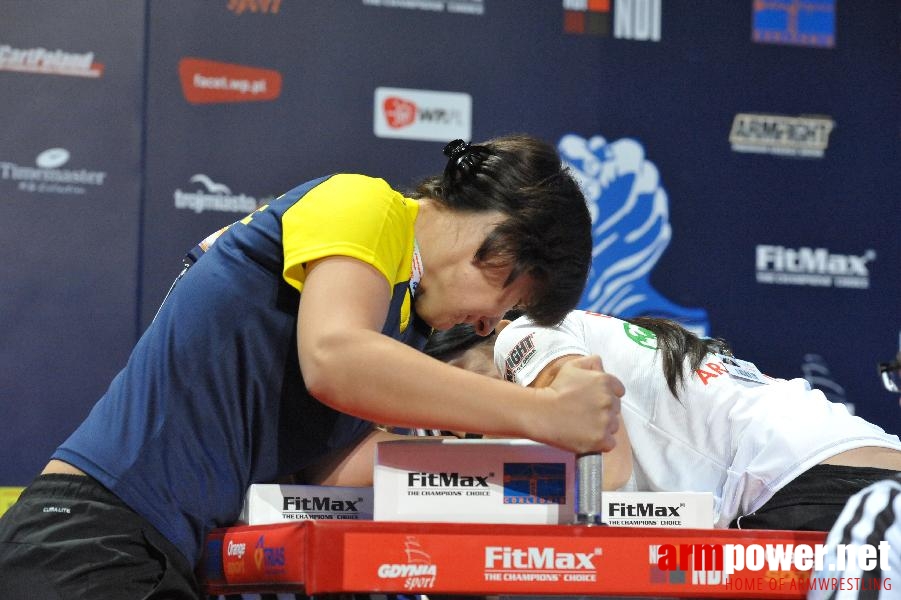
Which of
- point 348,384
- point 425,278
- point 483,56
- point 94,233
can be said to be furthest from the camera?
point 483,56

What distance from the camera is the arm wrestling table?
100 cm

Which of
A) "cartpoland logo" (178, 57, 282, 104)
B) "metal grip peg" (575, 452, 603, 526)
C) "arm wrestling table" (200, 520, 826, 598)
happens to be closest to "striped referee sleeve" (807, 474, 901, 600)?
"arm wrestling table" (200, 520, 826, 598)

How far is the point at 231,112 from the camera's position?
3443mm

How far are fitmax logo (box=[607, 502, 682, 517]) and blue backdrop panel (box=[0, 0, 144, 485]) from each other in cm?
224

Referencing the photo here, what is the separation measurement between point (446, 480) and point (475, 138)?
2.50 meters

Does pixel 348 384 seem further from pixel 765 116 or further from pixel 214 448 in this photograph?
pixel 765 116

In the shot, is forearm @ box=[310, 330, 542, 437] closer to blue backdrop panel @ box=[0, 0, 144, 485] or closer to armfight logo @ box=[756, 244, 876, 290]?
blue backdrop panel @ box=[0, 0, 144, 485]

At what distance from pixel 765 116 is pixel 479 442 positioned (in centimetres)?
293

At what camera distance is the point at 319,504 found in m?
1.35

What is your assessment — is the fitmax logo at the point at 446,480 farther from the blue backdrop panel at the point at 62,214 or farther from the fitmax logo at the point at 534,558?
the blue backdrop panel at the point at 62,214

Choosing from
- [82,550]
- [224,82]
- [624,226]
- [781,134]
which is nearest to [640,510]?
[82,550]

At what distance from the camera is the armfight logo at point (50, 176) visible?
3254mm

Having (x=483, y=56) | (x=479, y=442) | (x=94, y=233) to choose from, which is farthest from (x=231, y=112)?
(x=479, y=442)

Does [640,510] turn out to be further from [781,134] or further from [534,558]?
[781,134]
